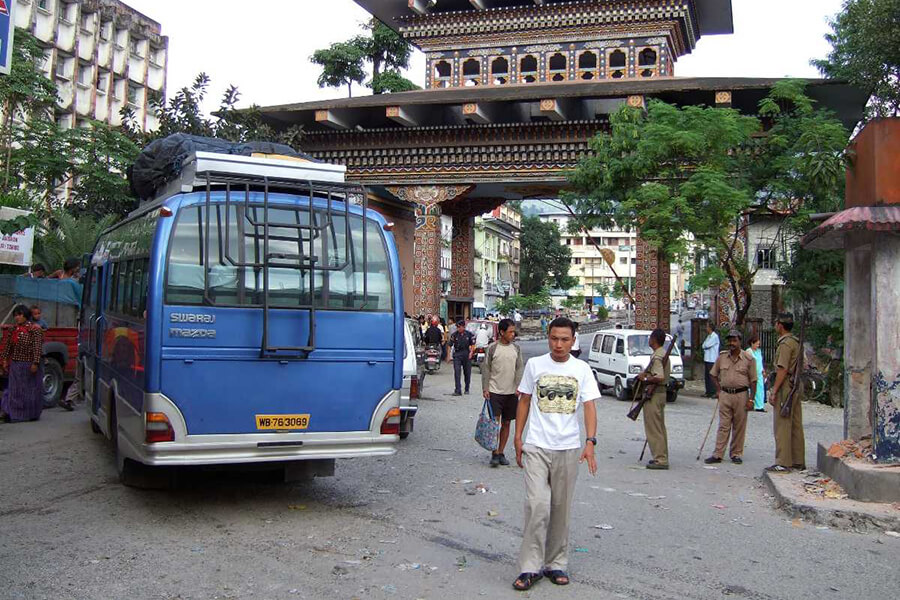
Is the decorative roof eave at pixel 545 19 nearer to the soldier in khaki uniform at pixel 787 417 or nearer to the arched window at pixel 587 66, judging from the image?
the arched window at pixel 587 66

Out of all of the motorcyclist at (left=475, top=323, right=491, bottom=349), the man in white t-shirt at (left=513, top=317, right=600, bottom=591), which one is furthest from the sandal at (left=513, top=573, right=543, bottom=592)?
the motorcyclist at (left=475, top=323, right=491, bottom=349)

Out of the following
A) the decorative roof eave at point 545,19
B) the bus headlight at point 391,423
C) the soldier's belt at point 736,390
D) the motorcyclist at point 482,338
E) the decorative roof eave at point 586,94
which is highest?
the decorative roof eave at point 545,19

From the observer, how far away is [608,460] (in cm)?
1139

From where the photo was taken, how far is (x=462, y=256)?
105 ft

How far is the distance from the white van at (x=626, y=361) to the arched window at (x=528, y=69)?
11.4m

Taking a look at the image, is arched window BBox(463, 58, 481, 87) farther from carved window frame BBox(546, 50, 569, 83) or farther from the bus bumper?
the bus bumper

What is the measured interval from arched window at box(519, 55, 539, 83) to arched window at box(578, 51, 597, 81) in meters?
1.50

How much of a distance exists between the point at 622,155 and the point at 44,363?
14.0 m

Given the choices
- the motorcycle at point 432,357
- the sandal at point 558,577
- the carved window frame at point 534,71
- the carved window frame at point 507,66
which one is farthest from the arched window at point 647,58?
the sandal at point 558,577

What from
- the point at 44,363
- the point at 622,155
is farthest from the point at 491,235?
the point at 44,363

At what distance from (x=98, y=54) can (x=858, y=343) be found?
52709mm

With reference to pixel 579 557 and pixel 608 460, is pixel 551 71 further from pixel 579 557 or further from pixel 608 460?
pixel 579 557

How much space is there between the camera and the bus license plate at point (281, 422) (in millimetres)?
7418

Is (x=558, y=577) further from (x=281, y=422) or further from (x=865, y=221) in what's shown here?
(x=865, y=221)
